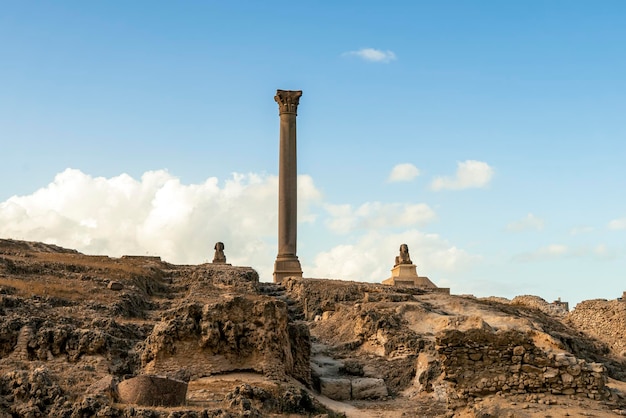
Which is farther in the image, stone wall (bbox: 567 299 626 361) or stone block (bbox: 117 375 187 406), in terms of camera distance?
stone wall (bbox: 567 299 626 361)

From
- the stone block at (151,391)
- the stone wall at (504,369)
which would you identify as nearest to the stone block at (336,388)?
the stone wall at (504,369)

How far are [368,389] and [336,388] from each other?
775 millimetres

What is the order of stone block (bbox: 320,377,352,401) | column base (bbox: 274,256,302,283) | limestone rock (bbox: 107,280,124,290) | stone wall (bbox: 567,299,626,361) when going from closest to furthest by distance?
stone block (bbox: 320,377,352,401) < limestone rock (bbox: 107,280,124,290) < stone wall (bbox: 567,299,626,361) < column base (bbox: 274,256,302,283)

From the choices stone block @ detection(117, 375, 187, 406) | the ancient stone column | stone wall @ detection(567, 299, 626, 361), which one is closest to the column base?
the ancient stone column

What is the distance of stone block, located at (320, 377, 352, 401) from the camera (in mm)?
19391

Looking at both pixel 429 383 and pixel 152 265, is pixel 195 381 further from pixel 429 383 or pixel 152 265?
pixel 152 265

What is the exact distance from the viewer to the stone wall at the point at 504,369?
14453mm

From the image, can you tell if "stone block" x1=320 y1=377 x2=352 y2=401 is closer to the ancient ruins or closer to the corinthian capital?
the ancient ruins

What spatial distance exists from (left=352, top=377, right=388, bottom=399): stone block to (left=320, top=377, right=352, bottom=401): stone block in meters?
0.15

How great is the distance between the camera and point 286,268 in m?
36.4

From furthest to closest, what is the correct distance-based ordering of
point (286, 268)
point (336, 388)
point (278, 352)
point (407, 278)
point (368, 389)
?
1. point (407, 278)
2. point (286, 268)
3. point (368, 389)
4. point (336, 388)
5. point (278, 352)

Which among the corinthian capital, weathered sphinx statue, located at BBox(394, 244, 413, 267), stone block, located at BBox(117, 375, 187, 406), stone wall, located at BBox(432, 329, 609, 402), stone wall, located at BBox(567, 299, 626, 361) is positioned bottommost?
stone block, located at BBox(117, 375, 187, 406)

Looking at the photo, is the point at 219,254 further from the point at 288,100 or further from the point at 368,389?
the point at 368,389

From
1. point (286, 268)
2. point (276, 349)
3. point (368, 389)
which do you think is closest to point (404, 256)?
point (286, 268)
